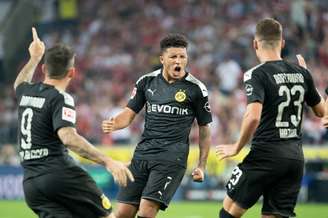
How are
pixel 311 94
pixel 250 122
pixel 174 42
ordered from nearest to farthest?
1. pixel 250 122
2. pixel 311 94
3. pixel 174 42

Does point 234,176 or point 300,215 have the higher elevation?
point 234,176

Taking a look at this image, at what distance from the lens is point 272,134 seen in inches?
334

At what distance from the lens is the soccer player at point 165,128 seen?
9.34 meters

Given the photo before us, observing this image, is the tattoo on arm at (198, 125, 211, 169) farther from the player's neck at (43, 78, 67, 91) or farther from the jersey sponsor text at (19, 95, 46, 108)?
the jersey sponsor text at (19, 95, 46, 108)

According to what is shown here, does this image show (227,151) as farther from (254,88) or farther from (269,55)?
(269,55)

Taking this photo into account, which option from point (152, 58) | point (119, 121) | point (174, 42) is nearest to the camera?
point (174, 42)

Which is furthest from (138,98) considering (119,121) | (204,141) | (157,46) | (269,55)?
(157,46)

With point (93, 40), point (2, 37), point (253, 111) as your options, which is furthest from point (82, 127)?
point (253, 111)

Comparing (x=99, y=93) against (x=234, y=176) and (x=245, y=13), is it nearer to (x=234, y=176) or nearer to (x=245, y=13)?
(x=245, y=13)

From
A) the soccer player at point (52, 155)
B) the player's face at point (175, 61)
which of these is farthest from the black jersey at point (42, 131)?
the player's face at point (175, 61)

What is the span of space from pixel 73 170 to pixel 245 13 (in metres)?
15.5

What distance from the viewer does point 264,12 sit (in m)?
22.3

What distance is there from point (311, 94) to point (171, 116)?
5.54ft

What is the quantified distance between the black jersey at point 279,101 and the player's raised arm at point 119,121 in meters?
1.82
